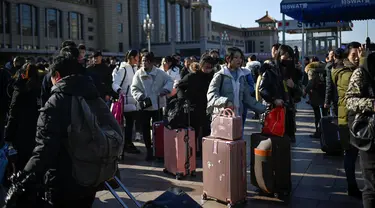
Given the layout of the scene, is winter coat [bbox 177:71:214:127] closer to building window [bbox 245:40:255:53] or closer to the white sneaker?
the white sneaker

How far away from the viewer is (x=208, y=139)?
180 inches

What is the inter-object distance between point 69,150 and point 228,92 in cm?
299

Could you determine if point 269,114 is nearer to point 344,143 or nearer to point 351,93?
point 344,143

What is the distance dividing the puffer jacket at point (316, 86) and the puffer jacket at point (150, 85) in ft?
11.3

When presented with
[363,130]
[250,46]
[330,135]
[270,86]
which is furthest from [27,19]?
[250,46]

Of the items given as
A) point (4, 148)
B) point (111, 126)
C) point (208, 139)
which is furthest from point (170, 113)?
point (111, 126)

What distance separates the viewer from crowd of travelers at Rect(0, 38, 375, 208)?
2641 mm

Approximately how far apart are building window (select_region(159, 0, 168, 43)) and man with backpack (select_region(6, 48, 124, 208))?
66.3m

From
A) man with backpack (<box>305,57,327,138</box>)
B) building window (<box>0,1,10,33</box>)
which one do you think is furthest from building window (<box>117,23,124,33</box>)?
man with backpack (<box>305,57,327,138</box>)

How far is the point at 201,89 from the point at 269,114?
2.04 meters

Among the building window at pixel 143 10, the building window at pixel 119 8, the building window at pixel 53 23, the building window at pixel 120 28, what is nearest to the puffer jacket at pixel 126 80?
the building window at pixel 53 23

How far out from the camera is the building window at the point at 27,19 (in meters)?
45.1

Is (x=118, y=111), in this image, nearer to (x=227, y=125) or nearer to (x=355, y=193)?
(x=227, y=125)

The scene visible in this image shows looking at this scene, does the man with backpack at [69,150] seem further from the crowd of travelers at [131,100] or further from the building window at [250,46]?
the building window at [250,46]
